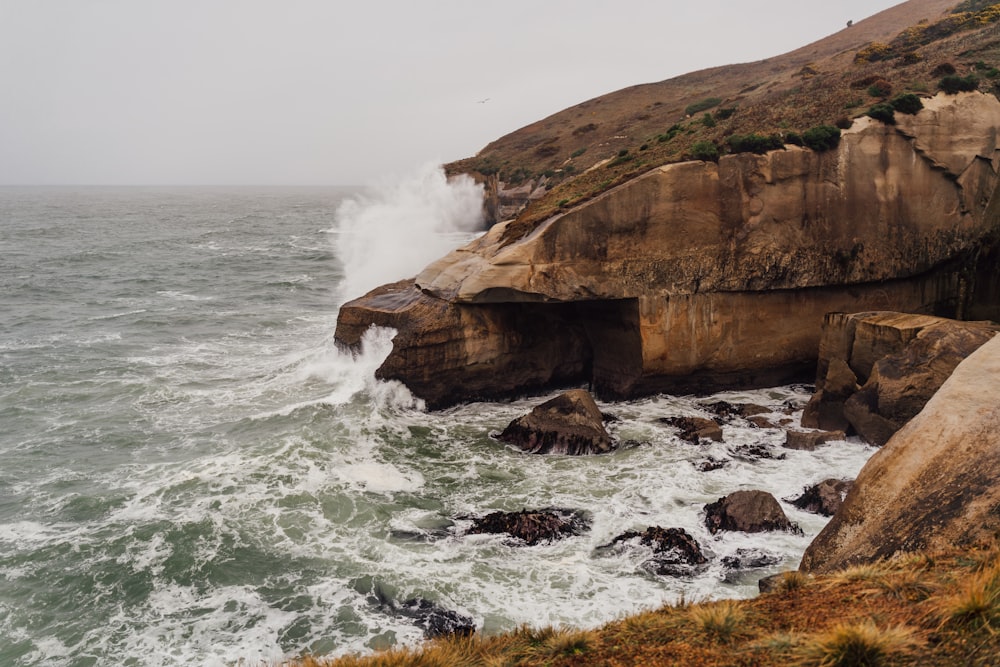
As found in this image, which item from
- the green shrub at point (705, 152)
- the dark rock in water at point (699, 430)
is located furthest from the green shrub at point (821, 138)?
the dark rock in water at point (699, 430)

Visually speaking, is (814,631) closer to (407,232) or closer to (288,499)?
(288,499)

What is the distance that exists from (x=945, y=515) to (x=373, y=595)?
8.72 metres

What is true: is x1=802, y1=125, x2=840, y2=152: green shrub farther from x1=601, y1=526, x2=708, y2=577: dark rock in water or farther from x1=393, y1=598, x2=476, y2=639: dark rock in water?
x1=393, y1=598, x2=476, y2=639: dark rock in water

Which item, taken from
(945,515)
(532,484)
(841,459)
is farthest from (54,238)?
(945,515)

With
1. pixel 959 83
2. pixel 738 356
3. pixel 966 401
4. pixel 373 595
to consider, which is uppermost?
pixel 959 83

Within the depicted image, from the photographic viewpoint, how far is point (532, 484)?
1636 cm

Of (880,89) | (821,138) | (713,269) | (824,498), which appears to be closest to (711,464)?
(824,498)

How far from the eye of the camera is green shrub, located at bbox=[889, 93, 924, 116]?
2244 centimetres

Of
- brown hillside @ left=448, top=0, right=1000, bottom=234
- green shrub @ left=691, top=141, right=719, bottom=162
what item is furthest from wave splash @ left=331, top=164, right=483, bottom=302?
green shrub @ left=691, top=141, right=719, bottom=162

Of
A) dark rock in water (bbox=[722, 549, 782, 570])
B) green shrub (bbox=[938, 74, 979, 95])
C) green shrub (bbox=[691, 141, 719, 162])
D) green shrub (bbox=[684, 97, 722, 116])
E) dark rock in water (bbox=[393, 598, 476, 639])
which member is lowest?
dark rock in water (bbox=[393, 598, 476, 639])

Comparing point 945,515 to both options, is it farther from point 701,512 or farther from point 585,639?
point 701,512

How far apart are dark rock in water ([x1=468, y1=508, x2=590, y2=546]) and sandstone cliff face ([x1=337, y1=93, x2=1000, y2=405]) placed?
743cm

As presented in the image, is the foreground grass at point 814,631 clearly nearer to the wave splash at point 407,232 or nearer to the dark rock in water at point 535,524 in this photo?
the dark rock in water at point 535,524

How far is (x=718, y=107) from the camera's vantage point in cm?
4653
